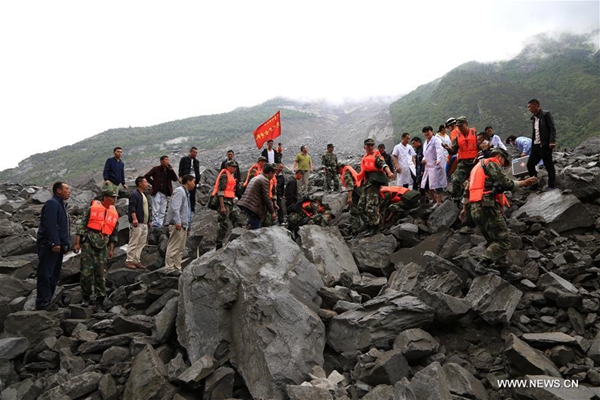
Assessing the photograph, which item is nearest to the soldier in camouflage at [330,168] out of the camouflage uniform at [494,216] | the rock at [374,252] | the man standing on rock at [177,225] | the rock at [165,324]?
the rock at [374,252]

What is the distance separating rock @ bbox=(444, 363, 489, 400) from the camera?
13.3 ft

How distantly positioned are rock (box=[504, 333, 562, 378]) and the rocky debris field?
2 cm

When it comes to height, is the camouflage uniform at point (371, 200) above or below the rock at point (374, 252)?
above

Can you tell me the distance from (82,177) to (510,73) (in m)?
60.7

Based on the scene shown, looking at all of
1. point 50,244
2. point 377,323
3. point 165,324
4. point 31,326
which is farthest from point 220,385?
point 50,244

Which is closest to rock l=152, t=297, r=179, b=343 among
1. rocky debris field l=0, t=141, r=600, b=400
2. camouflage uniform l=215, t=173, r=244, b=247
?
rocky debris field l=0, t=141, r=600, b=400

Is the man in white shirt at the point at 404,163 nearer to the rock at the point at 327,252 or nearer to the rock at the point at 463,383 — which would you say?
the rock at the point at 327,252

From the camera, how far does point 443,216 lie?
27.9 feet

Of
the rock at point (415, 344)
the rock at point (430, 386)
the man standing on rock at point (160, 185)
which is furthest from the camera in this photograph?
the man standing on rock at point (160, 185)

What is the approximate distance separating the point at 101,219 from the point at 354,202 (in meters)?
6.19

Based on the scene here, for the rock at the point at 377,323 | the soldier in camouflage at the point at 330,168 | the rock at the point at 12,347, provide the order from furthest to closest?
the soldier in camouflage at the point at 330,168 → the rock at the point at 12,347 → the rock at the point at 377,323

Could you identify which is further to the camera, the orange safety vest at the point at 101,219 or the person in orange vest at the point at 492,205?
the orange safety vest at the point at 101,219

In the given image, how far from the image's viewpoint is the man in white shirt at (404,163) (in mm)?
11211

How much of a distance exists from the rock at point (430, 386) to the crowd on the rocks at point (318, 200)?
2617 mm
